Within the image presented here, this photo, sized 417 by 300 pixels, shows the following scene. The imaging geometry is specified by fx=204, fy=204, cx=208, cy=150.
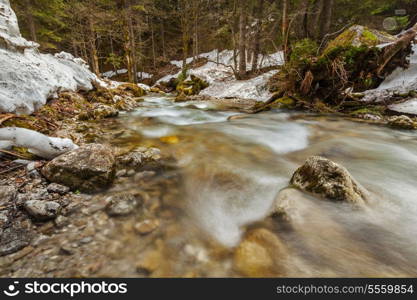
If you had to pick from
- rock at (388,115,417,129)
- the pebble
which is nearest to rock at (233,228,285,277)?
the pebble

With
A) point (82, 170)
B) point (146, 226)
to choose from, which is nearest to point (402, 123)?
point (146, 226)

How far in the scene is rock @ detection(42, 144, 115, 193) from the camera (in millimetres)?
2111

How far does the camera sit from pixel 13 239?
1.49 meters

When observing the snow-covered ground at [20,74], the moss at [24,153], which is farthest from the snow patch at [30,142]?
the snow-covered ground at [20,74]

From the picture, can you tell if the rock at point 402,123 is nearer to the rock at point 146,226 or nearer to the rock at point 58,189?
the rock at point 146,226

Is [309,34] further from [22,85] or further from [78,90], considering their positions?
[22,85]

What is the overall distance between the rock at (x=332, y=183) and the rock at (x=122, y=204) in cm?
176

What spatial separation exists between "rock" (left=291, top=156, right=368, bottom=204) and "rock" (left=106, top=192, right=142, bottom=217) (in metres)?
1.76

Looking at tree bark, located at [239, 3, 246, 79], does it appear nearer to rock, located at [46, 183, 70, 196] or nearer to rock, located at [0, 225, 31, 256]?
rock, located at [46, 183, 70, 196]

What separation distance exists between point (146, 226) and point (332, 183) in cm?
178

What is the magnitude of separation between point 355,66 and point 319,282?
20.7 ft

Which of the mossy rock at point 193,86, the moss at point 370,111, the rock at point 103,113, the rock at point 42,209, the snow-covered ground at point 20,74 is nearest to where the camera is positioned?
the rock at point 42,209

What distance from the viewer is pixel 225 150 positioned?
11.7ft

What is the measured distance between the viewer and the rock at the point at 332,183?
6.31 feet
